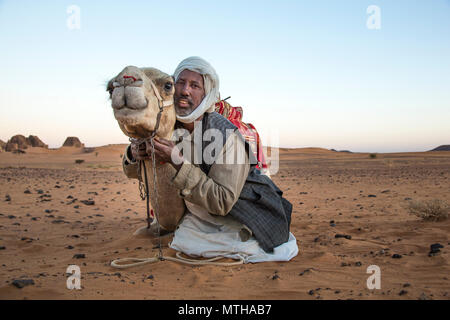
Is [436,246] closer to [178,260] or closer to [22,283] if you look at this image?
[178,260]

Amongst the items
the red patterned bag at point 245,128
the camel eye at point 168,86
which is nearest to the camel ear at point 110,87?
the camel eye at point 168,86

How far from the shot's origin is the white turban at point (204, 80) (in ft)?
12.1

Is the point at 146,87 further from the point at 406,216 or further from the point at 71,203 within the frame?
the point at 71,203

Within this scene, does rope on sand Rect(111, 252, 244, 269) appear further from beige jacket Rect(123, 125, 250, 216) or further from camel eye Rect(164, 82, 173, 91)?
camel eye Rect(164, 82, 173, 91)

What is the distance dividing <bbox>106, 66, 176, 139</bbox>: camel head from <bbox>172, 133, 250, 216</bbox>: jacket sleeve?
1.49 ft

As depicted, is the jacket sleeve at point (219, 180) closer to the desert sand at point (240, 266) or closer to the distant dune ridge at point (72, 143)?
the desert sand at point (240, 266)

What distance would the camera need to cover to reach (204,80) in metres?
3.82

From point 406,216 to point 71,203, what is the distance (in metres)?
7.07

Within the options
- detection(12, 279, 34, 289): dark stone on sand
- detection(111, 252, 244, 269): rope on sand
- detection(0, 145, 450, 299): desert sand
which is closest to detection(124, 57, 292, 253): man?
detection(111, 252, 244, 269): rope on sand

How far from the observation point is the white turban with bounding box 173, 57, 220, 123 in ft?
12.1

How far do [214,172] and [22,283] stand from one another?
183 centimetres

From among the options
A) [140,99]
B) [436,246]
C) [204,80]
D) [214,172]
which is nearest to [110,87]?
[140,99]
